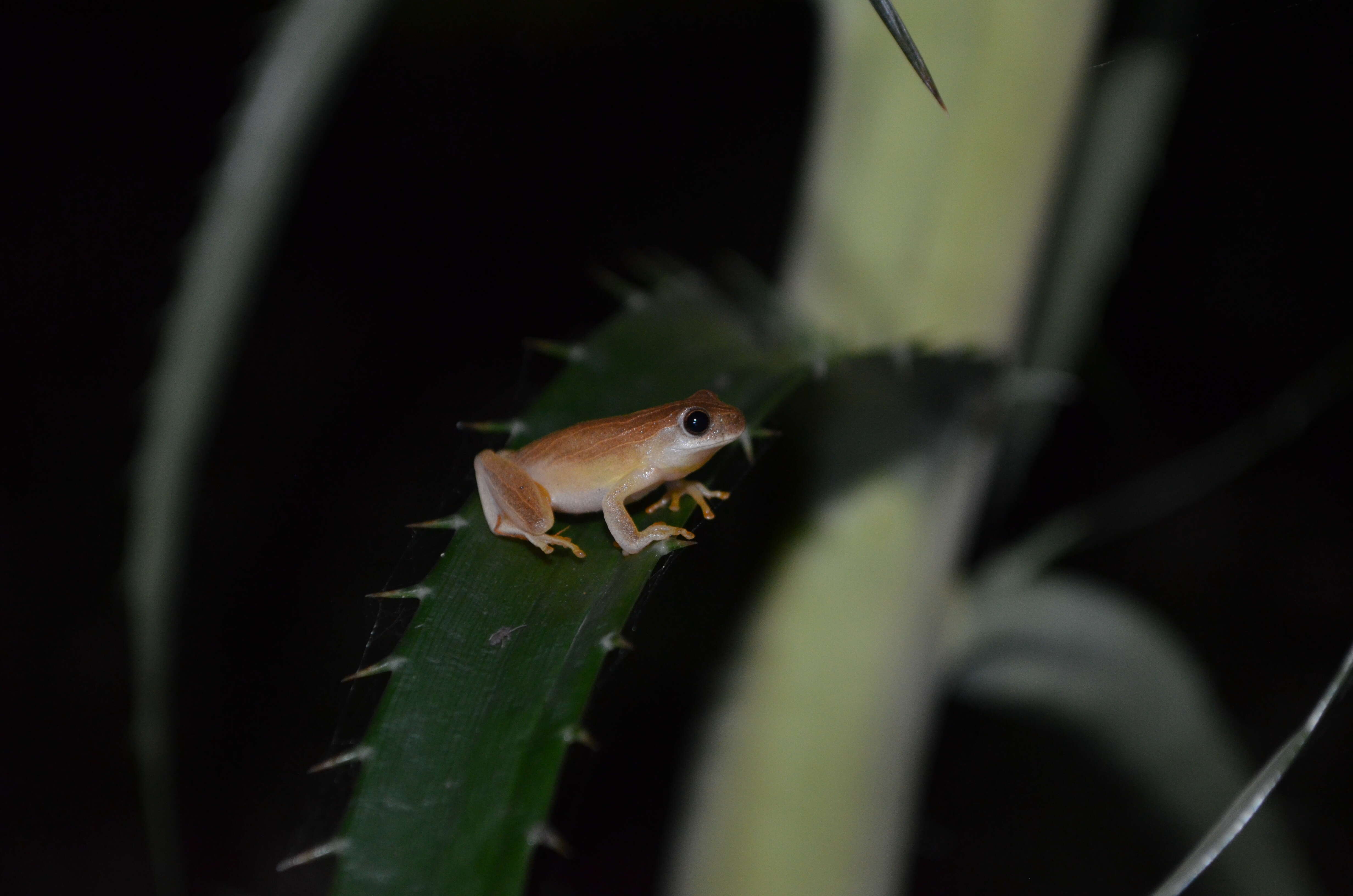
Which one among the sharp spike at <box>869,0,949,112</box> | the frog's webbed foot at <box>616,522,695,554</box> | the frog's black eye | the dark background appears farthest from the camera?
the dark background

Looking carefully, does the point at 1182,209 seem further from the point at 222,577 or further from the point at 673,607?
the point at 222,577

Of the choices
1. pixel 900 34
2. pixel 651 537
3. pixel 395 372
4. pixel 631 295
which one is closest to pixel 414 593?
pixel 651 537

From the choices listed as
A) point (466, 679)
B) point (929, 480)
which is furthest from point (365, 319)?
point (466, 679)

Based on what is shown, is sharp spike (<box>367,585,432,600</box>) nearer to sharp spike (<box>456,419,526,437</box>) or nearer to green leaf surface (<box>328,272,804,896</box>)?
green leaf surface (<box>328,272,804,896</box>)

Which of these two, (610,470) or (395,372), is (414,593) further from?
(395,372)

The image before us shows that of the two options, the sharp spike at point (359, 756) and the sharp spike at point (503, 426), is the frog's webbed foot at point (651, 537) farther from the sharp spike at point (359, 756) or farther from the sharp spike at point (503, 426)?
the sharp spike at point (359, 756)

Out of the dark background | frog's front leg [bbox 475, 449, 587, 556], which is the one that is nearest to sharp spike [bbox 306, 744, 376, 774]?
frog's front leg [bbox 475, 449, 587, 556]
